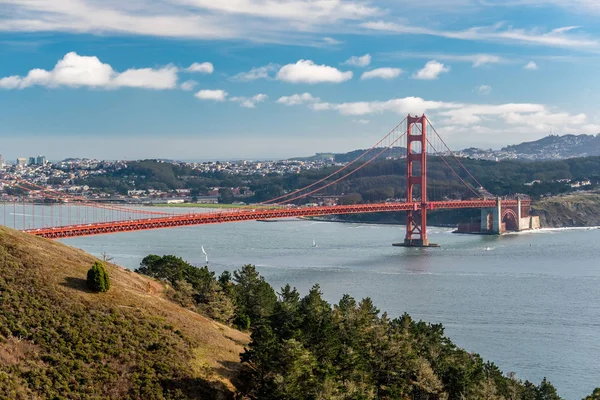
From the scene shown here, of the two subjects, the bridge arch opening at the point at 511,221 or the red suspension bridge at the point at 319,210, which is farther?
the bridge arch opening at the point at 511,221

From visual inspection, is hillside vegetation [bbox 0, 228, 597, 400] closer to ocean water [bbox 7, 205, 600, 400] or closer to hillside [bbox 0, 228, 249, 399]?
hillside [bbox 0, 228, 249, 399]

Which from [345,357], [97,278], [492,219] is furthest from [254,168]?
[345,357]

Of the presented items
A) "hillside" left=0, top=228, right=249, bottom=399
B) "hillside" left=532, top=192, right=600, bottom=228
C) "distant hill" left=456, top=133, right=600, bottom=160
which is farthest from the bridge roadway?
"distant hill" left=456, top=133, right=600, bottom=160

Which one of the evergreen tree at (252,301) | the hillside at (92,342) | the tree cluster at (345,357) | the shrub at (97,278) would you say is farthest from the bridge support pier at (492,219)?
the shrub at (97,278)

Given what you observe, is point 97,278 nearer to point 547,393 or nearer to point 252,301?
point 252,301

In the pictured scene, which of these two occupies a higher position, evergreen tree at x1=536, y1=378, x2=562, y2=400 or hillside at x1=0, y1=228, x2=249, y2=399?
hillside at x1=0, y1=228, x2=249, y2=399

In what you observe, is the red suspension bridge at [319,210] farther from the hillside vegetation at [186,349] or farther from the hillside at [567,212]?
the hillside vegetation at [186,349]
